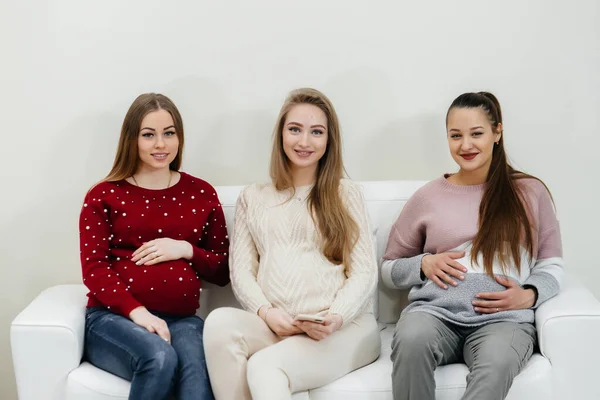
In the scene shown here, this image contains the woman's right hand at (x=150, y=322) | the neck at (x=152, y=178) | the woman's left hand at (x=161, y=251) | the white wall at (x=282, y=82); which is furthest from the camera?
the white wall at (x=282, y=82)

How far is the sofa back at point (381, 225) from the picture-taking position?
230 cm

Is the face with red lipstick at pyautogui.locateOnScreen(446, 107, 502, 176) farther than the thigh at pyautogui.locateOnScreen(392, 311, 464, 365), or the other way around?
the face with red lipstick at pyautogui.locateOnScreen(446, 107, 502, 176)

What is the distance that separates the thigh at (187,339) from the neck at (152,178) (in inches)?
16.1

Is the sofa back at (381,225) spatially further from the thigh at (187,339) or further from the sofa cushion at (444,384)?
the sofa cushion at (444,384)

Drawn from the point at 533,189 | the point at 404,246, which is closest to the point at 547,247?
the point at 533,189

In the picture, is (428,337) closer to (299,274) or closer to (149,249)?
(299,274)

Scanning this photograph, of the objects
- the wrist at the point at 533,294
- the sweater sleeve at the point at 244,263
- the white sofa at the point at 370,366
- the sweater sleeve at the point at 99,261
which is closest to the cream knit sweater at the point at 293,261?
the sweater sleeve at the point at 244,263

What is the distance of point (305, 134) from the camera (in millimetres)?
2109

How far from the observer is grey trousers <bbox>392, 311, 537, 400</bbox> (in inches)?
68.7

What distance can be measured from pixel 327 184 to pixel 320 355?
53 cm

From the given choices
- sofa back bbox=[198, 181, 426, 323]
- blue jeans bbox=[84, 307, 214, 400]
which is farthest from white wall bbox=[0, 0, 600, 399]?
blue jeans bbox=[84, 307, 214, 400]

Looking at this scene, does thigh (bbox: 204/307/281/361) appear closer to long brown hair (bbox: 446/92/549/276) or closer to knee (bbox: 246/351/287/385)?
knee (bbox: 246/351/287/385)

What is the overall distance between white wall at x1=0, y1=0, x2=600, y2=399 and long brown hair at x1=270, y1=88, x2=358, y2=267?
37 centimetres

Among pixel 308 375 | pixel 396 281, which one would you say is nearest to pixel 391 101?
pixel 396 281
